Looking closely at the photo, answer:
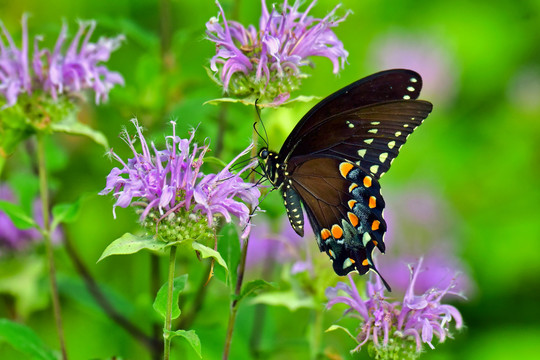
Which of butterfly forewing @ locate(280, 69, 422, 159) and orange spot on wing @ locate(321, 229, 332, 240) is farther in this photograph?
orange spot on wing @ locate(321, 229, 332, 240)

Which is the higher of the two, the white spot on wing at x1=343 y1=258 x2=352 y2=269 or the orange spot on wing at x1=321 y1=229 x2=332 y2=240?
the orange spot on wing at x1=321 y1=229 x2=332 y2=240

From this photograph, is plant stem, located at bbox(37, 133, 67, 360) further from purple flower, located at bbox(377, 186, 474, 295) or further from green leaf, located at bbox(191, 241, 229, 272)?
purple flower, located at bbox(377, 186, 474, 295)

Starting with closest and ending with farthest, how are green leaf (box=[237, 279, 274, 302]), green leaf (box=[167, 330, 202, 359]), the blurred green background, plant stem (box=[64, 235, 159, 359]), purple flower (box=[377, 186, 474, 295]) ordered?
green leaf (box=[167, 330, 202, 359]), green leaf (box=[237, 279, 274, 302]), plant stem (box=[64, 235, 159, 359]), the blurred green background, purple flower (box=[377, 186, 474, 295])

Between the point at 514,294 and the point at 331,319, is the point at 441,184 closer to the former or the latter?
the point at 514,294

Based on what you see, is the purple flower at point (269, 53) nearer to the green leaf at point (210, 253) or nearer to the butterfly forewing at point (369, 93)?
the butterfly forewing at point (369, 93)

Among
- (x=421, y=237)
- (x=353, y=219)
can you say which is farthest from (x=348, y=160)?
(x=421, y=237)

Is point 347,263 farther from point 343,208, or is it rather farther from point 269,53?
point 269,53

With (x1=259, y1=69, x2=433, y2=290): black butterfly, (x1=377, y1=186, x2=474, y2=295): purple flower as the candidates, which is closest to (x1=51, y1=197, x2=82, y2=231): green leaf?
(x1=259, y1=69, x2=433, y2=290): black butterfly

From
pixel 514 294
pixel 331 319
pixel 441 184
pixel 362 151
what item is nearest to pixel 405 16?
pixel 441 184
